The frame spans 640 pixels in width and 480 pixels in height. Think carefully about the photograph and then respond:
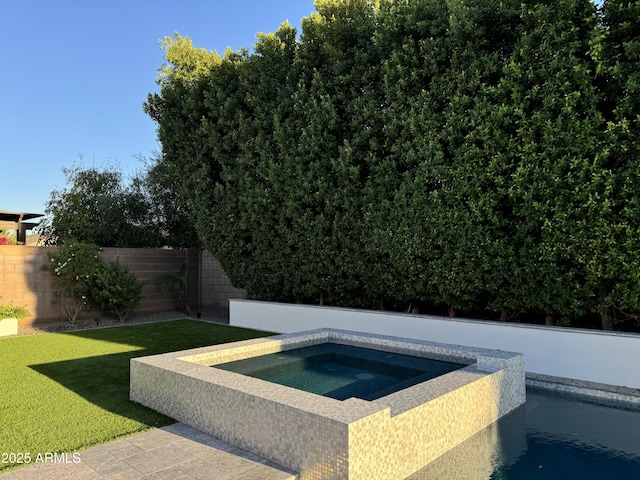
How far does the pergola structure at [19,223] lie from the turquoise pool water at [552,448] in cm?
1580

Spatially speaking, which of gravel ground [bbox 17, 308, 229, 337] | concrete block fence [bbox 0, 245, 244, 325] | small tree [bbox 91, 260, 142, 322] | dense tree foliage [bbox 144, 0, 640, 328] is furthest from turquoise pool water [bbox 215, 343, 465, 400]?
small tree [bbox 91, 260, 142, 322]

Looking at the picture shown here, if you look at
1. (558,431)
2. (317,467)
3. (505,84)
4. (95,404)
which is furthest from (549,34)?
(95,404)

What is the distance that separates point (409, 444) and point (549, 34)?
21.4 feet

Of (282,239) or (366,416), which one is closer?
(366,416)

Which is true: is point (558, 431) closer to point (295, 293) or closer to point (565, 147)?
point (565, 147)

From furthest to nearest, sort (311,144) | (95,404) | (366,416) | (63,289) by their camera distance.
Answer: (63,289) < (311,144) < (95,404) < (366,416)

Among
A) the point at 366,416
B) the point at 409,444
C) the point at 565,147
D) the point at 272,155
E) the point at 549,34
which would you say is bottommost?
the point at 409,444

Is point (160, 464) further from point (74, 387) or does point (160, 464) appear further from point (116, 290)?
point (116, 290)

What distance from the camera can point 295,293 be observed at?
1112 cm

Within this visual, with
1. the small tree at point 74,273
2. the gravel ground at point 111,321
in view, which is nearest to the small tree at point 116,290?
the small tree at point 74,273

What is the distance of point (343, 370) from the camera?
646 centimetres

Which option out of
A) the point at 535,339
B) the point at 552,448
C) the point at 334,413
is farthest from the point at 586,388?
the point at 334,413

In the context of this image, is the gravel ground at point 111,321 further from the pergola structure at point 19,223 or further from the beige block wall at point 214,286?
the pergola structure at point 19,223

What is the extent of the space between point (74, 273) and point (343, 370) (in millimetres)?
9080
